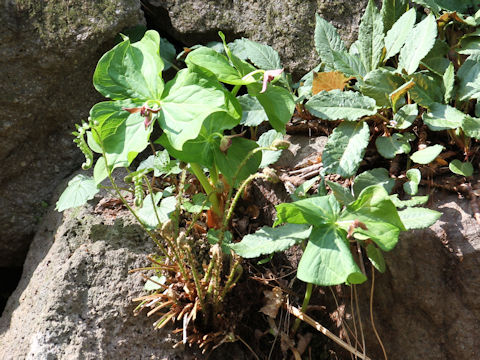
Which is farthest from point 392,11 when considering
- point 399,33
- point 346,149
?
point 346,149

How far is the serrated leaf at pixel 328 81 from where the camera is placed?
172 centimetres

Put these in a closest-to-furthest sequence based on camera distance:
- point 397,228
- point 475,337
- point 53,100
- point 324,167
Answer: point 397,228
point 475,337
point 324,167
point 53,100

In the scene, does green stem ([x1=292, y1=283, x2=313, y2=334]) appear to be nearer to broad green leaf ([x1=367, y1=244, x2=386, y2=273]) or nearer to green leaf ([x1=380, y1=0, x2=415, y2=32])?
broad green leaf ([x1=367, y1=244, x2=386, y2=273])

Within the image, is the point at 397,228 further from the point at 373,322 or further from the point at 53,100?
the point at 53,100

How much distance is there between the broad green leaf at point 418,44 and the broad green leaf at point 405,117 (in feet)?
0.43

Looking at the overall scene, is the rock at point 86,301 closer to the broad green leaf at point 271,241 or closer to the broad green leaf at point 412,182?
the broad green leaf at point 271,241

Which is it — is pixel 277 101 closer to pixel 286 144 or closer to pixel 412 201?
pixel 286 144

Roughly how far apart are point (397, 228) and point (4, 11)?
5.36 ft

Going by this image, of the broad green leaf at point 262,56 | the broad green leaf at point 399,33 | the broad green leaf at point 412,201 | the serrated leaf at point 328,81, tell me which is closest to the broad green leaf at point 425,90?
the broad green leaf at point 399,33

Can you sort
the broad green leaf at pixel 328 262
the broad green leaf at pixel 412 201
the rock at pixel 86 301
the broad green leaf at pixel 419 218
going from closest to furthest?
the broad green leaf at pixel 328 262 < the broad green leaf at pixel 419 218 < the broad green leaf at pixel 412 201 < the rock at pixel 86 301

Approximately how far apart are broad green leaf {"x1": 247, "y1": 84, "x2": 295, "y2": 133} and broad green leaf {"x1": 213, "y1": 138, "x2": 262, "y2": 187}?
0.40 ft

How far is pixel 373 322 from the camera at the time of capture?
1.52 metres

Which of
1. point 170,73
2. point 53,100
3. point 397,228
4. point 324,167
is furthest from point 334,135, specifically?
point 53,100

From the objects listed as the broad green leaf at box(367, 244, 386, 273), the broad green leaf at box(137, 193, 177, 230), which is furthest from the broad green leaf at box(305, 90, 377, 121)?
the broad green leaf at box(137, 193, 177, 230)
